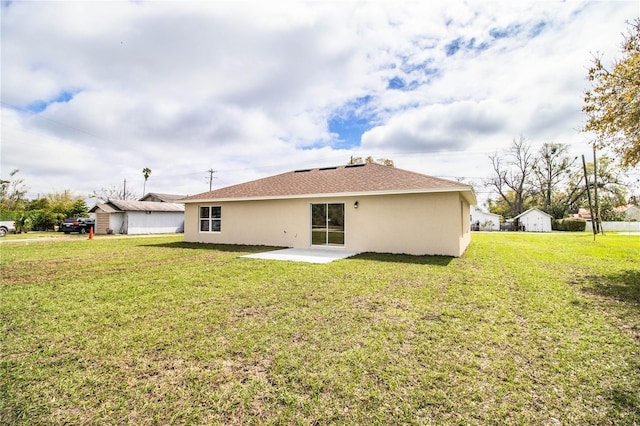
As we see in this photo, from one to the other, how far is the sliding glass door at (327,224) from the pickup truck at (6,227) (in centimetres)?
2517

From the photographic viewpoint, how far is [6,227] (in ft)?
73.2

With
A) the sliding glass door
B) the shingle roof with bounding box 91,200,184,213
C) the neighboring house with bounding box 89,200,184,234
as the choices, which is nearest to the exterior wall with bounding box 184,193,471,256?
the sliding glass door

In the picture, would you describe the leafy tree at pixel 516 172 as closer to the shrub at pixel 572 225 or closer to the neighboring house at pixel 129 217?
the shrub at pixel 572 225

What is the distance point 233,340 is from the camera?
350 cm

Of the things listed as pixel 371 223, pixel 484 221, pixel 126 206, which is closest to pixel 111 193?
pixel 126 206

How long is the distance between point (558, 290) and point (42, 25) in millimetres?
14564

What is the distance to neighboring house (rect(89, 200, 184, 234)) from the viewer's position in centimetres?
2453

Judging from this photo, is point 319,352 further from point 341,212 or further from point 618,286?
point 341,212

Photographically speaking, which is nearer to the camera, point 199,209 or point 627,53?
point 627,53

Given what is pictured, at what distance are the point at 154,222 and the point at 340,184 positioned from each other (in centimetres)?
2118

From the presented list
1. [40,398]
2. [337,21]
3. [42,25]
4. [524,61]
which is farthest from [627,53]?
[42,25]

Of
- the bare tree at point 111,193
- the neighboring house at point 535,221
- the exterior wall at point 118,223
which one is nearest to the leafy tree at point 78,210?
the exterior wall at point 118,223

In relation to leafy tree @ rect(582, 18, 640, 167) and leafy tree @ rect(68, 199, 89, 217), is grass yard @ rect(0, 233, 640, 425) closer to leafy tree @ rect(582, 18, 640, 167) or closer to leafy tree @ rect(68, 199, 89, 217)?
leafy tree @ rect(582, 18, 640, 167)

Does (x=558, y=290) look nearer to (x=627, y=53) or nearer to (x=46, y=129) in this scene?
(x=627, y=53)
